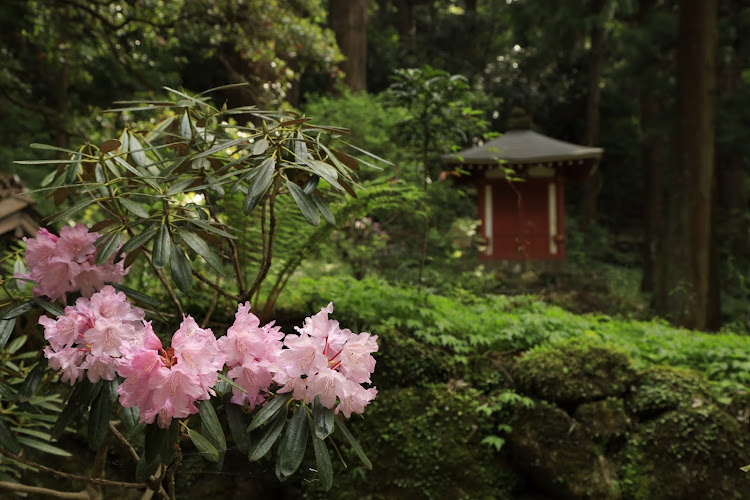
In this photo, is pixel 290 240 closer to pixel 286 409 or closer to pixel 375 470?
pixel 375 470

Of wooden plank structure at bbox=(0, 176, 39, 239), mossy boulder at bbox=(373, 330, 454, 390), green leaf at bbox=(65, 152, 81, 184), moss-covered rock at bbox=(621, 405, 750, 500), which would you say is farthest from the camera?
mossy boulder at bbox=(373, 330, 454, 390)

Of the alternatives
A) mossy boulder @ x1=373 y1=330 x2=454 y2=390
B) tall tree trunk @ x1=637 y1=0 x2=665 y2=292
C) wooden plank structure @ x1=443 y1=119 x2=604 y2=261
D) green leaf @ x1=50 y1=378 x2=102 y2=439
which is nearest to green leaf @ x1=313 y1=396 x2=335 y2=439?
green leaf @ x1=50 y1=378 x2=102 y2=439

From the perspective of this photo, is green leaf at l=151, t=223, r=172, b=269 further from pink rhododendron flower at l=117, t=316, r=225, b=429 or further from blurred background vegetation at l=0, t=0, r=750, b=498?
blurred background vegetation at l=0, t=0, r=750, b=498

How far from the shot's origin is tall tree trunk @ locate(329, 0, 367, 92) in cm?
997

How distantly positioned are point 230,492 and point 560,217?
25.9ft

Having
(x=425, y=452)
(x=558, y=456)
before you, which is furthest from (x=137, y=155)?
(x=558, y=456)

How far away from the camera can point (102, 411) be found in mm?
1475

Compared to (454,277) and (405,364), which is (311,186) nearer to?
(405,364)

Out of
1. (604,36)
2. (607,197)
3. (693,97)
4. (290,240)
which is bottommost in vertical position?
(607,197)

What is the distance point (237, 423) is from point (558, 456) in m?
2.48

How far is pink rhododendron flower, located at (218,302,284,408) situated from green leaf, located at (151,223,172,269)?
27 cm

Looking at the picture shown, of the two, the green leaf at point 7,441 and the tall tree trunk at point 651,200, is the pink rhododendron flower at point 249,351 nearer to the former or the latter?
the green leaf at point 7,441

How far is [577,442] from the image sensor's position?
11.2ft

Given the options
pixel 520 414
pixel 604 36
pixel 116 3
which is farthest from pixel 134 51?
pixel 604 36
